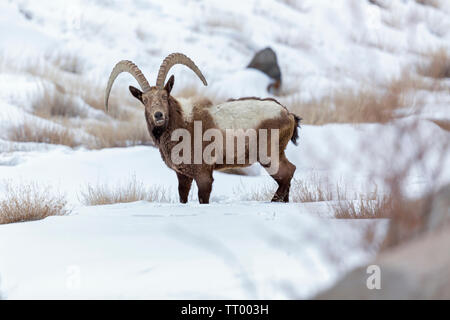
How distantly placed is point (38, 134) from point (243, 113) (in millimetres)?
6029

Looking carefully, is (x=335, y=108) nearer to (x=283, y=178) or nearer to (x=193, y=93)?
(x=193, y=93)

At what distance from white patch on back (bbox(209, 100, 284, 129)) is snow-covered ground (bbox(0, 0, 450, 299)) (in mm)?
586

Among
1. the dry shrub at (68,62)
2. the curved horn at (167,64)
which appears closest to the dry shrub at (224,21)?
the dry shrub at (68,62)

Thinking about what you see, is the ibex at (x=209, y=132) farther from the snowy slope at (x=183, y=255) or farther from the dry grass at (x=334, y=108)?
the dry grass at (x=334, y=108)

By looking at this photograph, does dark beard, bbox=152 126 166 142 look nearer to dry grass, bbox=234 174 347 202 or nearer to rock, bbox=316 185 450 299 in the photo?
dry grass, bbox=234 174 347 202

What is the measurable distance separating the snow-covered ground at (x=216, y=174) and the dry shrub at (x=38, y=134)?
0.60 ft

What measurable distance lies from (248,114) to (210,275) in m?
3.19

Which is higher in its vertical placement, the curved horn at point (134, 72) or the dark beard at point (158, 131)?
→ the curved horn at point (134, 72)

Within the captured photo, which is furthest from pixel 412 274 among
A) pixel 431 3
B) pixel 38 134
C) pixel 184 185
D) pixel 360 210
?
pixel 431 3

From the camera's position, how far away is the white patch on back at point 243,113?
6184 millimetres

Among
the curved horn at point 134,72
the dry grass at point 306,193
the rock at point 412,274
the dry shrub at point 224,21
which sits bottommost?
the dry grass at point 306,193

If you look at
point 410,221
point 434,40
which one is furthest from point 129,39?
point 410,221

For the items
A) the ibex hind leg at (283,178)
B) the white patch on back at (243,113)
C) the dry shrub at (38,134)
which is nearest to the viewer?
the white patch on back at (243,113)

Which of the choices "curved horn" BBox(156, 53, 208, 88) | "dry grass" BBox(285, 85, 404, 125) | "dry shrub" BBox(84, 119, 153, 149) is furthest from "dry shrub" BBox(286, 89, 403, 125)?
"curved horn" BBox(156, 53, 208, 88)
